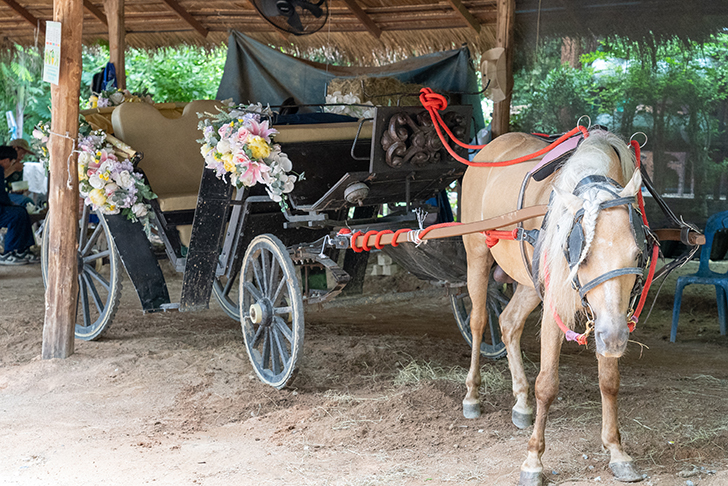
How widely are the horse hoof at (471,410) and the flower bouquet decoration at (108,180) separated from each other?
102 inches

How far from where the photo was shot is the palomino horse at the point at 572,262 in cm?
228

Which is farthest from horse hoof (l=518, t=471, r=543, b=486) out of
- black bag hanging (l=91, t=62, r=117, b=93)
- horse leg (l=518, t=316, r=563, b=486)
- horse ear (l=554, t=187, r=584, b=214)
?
black bag hanging (l=91, t=62, r=117, b=93)

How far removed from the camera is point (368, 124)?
Result: 14.0 feet

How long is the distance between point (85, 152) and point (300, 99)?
140 inches

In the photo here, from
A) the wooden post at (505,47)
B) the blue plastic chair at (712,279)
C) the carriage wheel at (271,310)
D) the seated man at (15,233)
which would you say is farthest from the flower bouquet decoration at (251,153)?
the seated man at (15,233)

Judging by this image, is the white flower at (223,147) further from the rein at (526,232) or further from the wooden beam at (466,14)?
the wooden beam at (466,14)

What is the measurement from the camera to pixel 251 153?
3.87 m

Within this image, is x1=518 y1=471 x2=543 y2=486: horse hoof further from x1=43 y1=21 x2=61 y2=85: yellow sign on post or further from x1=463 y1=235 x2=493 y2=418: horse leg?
x1=43 y1=21 x2=61 y2=85: yellow sign on post

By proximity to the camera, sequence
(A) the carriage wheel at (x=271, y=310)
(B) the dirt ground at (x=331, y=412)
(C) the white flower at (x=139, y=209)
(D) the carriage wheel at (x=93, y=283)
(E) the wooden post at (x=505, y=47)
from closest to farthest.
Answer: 1. (B) the dirt ground at (x=331, y=412)
2. (A) the carriage wheel at (x=271, y=310)
3. (C) the white flower at (x=139, y=209)
4. (D) the carriage wheel at (x=93, y=283)
5. (E) the wooden post at (x=505, y=47)

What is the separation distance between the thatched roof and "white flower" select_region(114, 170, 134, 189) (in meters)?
3.67

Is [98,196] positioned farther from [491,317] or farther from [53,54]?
[491,317]

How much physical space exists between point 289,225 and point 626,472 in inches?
95.2

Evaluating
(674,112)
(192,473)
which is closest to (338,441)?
(192,473)

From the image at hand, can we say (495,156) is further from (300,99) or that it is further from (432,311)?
(300,99)
